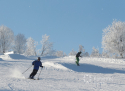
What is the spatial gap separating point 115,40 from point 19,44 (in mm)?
35996

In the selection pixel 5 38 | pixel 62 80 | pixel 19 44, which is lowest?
pixel 62 80

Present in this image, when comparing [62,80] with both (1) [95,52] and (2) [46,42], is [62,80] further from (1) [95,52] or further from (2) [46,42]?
(1) [95,52]

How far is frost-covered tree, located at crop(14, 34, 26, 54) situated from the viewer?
5303cm

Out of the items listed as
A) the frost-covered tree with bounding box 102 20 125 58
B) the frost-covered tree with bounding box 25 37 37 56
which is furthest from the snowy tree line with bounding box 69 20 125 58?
the frost-covered tree with bounding box 25 37 37 56

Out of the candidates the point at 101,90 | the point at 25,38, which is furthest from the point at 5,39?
the point at 101,90

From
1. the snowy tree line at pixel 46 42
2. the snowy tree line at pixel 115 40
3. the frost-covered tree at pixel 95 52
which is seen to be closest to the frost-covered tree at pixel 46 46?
the snowy tree line at pixel 46 42

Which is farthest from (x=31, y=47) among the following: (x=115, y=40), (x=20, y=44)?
(x=115, y=40)

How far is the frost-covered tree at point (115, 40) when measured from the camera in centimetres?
3306

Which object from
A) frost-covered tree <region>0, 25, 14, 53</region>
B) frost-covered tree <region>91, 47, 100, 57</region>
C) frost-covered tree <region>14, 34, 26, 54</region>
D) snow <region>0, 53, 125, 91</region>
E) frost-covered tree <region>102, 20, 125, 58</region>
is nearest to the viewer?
snow <region>0, 53, 125, 91</region>

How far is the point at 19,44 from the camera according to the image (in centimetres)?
5338

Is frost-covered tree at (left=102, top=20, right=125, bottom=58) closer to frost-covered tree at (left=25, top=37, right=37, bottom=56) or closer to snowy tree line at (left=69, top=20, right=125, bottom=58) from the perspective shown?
snowy tree line at (left=69, top=20, right=125, bottom=58)

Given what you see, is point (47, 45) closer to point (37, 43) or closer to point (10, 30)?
point (37, 43)

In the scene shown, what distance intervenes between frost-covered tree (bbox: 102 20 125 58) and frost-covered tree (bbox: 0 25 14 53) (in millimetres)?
32490

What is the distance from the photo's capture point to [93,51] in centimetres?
9375
